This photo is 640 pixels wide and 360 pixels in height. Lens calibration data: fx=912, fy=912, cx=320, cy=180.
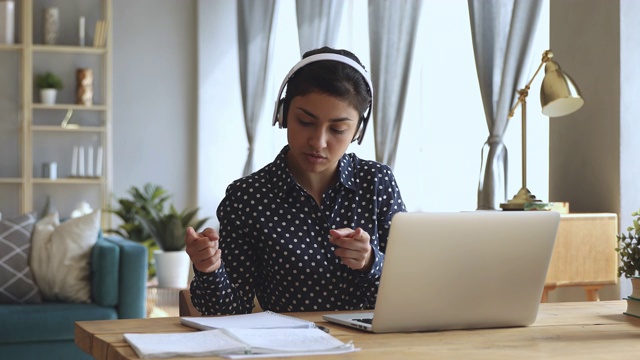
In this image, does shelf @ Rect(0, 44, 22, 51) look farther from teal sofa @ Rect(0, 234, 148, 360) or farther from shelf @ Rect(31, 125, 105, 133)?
teal sofa @ Rect(0, 234, 148, 360)

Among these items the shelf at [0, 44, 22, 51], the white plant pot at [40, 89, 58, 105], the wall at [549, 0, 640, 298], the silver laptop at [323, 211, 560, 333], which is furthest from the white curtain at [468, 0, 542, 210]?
the shelf at [0, 44, 22, 51]

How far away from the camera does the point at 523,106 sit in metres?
3.60

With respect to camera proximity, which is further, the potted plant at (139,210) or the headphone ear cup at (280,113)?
the potted plant at (139,210)

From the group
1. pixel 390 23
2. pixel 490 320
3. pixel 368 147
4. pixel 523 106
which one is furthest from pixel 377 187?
pixel 368 147

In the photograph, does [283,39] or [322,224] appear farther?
[283,39]

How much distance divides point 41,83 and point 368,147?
2.55 metres

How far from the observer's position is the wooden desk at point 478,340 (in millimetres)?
1446

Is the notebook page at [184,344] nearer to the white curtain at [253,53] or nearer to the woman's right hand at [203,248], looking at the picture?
the woman's right hand at [203,248]

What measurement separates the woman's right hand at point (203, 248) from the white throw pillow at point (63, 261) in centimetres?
283

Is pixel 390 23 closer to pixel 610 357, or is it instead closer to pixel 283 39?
pixel 283 39

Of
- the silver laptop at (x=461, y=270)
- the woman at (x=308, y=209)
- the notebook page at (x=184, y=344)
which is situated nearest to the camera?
the notebook page at (x=184, y=344)

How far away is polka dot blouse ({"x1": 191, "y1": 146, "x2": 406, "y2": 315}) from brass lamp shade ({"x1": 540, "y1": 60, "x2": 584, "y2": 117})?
1430mm

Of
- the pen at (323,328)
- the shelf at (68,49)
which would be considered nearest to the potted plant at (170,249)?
the shelf at (68,49)

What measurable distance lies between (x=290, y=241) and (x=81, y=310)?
252 cm
